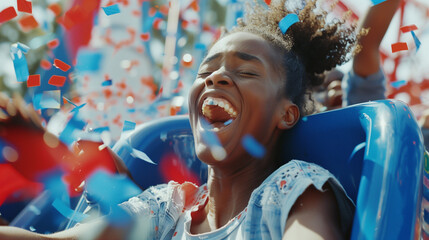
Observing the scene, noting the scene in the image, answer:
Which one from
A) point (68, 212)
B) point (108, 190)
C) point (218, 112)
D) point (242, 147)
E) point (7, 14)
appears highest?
point (7, 14)

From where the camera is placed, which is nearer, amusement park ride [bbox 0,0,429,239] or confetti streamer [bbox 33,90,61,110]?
amusement park ride [bbox 0,0,429,239]

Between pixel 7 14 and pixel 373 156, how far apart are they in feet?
4.53

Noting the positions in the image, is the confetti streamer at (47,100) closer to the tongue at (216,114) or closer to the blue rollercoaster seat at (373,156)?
the tongue at (216,114)

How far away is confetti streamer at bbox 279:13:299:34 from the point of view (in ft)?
4.81

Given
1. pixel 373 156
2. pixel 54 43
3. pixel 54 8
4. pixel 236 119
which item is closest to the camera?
pixel 373 156

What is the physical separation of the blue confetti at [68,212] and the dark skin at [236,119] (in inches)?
7.4

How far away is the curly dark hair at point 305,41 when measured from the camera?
1.49m

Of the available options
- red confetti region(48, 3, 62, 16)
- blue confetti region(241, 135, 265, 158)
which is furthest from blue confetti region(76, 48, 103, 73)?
red confetti region(48, 3, 62, 16)

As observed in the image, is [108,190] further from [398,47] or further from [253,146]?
[398,47]

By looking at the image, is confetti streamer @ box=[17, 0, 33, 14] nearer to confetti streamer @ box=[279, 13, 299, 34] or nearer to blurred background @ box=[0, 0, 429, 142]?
blurred background @ box=[0, 0, 429, 142]

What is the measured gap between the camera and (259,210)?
1.09 m

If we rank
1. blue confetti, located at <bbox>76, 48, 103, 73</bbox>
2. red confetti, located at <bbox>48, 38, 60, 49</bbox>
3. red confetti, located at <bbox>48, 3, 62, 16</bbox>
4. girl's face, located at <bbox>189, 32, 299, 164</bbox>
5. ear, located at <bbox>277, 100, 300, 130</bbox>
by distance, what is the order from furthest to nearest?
1. red confetti, located at <bbox>48, 3, 62, 16</bbox>
2. red confetti, located at <bbox>48, 38, 60, 49</bbox>
3. blue confetti, located at <bbox>76, 48, 103, 73</bbox>
4. ear, located at <bbox>277, 100, 300, 130</bbox>
5. girl's face, located at <bbox>189, 32, 299, 164</bbox>

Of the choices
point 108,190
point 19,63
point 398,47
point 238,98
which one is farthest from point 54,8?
point 398,47

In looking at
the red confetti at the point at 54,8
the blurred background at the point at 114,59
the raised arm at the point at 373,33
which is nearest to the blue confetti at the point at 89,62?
the blurred background at the point at 114,59
